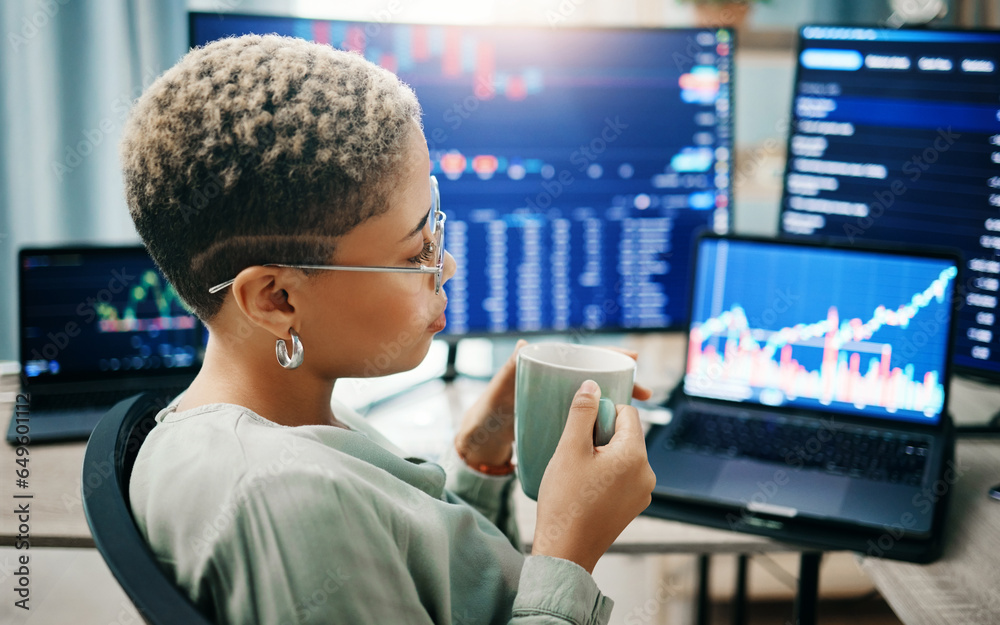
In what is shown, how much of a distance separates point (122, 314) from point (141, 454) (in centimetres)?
74

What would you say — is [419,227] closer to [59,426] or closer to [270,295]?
[270,295]

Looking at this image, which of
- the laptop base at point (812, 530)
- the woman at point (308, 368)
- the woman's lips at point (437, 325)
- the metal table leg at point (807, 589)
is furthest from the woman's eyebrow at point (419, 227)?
Result: the metal table leg at point (807, 589)

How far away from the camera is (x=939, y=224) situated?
124 cm

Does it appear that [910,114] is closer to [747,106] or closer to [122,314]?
[747,106]

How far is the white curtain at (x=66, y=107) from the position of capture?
1687 millimetres

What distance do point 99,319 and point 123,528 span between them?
857 mm

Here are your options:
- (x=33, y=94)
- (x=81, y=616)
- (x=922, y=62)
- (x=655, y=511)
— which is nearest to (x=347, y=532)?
(x=655, y=511)

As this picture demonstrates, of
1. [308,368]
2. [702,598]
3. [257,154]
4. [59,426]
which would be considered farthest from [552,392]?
[702,598]

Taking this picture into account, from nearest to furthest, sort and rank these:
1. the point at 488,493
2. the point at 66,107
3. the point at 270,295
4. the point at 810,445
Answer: the point at 270,295 < the point at 488,493 < the point at 810,445 < the point at 66,107

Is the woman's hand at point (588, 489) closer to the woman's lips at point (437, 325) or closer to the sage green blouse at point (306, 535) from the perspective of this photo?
the sage green blouse at point (306, 535)

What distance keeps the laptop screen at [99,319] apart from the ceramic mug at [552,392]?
702 mm

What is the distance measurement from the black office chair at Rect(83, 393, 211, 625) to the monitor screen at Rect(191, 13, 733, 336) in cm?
72

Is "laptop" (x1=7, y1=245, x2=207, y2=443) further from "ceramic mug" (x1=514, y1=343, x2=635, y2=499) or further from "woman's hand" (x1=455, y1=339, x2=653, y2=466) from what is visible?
"ceramic mug" (x1=514, y1=343, x2=635, y2=499)

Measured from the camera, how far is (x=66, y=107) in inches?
68.5
